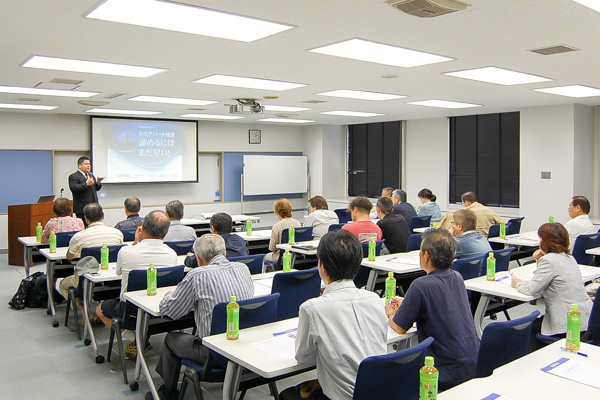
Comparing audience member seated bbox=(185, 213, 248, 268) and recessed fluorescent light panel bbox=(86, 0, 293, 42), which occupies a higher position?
recessed fluorescent light panel bbox=(86, 0, 293, 42)

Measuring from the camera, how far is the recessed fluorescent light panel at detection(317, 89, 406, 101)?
7.47m

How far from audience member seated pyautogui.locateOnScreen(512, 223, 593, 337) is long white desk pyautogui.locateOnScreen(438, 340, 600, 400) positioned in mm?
1061

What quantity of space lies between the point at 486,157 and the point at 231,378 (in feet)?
30.8

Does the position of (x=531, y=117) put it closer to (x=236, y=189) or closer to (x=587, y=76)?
(x=587, y=76)

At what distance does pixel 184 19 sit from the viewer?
3.72 m

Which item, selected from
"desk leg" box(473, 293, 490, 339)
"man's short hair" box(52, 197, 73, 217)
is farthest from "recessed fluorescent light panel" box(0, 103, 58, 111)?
"desk leg" box(473, 293, 490, 339)

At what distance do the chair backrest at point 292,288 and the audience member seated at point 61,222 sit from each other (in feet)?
12.2

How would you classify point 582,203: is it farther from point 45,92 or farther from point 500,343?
point 45,92

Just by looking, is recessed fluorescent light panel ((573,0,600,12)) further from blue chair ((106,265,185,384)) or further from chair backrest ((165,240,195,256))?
chair backrest ((165,240,195,256))

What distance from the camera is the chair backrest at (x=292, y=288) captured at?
371 centimetres

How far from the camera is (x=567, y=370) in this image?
2.34 metres

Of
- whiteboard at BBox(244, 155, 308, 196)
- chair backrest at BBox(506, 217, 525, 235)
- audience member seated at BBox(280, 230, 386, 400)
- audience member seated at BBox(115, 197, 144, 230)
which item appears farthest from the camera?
whiteboard at BBox(244, 155, 308, 196)

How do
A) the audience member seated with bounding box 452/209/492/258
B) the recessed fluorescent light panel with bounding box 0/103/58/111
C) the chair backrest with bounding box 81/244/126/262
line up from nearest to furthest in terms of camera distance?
1. the audience member seated with bounding box 452/209/492/258
2. the chair backrest with bounding box 81/244/126/262
3. the recessed fluorescent light panel with bounding box 0/103/58/111

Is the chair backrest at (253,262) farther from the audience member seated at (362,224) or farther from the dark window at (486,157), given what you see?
the dark window at (486,157)
